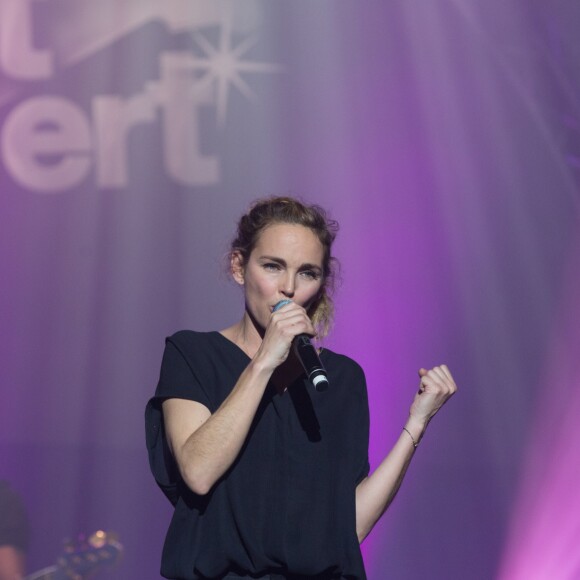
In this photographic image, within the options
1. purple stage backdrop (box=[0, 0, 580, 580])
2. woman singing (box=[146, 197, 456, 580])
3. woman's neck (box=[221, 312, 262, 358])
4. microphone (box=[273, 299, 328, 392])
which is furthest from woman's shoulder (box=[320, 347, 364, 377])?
purple stage backdrop (box=[0, 0, 580, 580])

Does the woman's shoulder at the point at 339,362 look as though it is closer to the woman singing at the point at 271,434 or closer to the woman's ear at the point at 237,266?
the woman singing at the point at 271,434

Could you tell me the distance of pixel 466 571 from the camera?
309 cm

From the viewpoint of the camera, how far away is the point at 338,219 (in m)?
3.24

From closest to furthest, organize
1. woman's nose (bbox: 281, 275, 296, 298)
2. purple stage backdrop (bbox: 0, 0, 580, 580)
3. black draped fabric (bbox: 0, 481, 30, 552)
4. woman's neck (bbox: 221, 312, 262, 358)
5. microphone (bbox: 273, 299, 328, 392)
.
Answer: microphone (bbox: 273, 299, 328, 392) < woman's nose (bbox: 281, 275, 296, 298) < woman's neck (bbox: 221, 312, 262, 358) < black draped fabric (bbox: 0, 481, 30, 552) < purple stage backdrop (bbox: 0, 0, 580, 580)

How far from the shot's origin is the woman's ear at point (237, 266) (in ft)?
6.09

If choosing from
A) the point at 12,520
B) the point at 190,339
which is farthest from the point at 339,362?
the point at 12,520

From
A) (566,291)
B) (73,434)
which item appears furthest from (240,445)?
(566,291)

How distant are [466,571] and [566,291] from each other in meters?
0.99

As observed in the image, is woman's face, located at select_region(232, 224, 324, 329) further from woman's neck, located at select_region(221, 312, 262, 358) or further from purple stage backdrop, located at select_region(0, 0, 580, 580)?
purple stage backdrop, located at select_region(0, 0, 580, 580)

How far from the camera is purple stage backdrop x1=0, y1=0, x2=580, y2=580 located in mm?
3033

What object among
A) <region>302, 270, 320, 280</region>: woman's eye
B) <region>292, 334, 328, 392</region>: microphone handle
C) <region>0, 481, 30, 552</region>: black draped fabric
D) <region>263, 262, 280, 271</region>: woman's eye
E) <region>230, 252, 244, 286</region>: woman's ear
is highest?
<region>230, 252, 244, 286</region>: woman's ear

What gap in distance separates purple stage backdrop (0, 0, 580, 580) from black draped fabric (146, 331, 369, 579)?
4.35 ft

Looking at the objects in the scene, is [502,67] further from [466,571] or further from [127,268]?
[466,571]

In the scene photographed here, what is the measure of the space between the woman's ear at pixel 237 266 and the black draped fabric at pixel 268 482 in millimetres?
125
